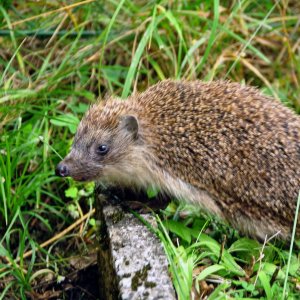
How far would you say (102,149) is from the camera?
4.87 m

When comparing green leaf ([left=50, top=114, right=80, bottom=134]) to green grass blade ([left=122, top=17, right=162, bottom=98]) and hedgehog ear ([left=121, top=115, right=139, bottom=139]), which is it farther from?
hedgehog ear ([left=121, top=115, right=139, bottom=139])

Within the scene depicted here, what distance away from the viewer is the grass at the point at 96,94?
439 centimetres

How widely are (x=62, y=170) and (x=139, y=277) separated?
118 cm

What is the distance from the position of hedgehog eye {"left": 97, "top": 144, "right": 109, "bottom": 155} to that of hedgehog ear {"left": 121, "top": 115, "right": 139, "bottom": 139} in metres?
0.20

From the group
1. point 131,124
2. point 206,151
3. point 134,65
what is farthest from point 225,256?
point 134,65

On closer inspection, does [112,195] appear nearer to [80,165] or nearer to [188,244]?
[80,165]

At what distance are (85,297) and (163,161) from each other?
1178mm

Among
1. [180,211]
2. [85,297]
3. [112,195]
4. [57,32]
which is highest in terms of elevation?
[57,32]

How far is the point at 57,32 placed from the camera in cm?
625

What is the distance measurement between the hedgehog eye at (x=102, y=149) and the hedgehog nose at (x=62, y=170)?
1.02 ft

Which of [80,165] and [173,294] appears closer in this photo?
[173,294]

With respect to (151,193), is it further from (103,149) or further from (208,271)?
(208,271)

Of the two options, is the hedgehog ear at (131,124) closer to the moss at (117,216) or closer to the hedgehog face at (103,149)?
the hedgehog face at (103,149)

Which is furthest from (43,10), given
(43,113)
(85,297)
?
(85,297)
